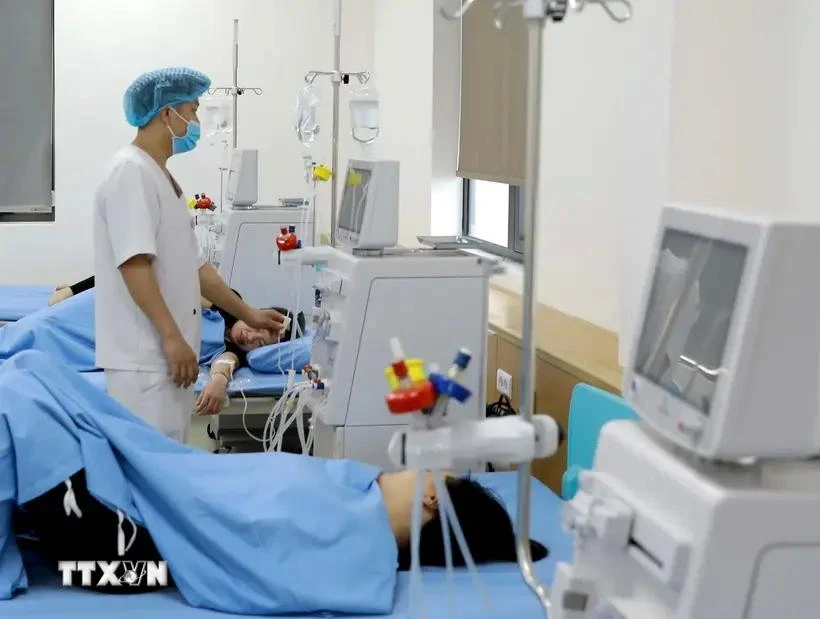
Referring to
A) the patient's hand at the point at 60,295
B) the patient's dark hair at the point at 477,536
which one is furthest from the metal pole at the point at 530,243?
the patient's hand at the point at 60,295

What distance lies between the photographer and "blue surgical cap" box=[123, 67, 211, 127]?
2.75 m

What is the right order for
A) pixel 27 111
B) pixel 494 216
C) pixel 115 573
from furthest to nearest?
1. pixel 27 111
2. pixel 494 216
3. pixel 115 573

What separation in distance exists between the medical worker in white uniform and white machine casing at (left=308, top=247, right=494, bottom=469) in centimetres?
45

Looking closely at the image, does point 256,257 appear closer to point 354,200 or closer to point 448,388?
point 354,200

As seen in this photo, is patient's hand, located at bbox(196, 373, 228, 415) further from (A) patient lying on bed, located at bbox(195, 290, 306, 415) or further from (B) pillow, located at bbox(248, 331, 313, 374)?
(B) pillow, located at bbox(248, 331, 313, 374)

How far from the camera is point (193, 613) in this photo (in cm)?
Answer: 186

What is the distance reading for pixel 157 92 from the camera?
8.99 ft

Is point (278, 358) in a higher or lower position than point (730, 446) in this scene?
lower

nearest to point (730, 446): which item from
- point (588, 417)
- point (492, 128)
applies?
point (588, 417)

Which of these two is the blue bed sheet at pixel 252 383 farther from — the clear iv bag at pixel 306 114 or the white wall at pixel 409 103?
the white wall at pixel 409 103

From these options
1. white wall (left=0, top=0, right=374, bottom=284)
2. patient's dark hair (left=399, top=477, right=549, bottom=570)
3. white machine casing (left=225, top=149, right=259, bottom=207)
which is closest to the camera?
patient's dark hair (left=399, top=477, right=549, bottom=570)

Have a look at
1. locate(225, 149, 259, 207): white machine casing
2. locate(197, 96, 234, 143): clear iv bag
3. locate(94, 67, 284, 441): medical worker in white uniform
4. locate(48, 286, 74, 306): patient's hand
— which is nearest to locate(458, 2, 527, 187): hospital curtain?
locate(225, 149, 259, 207): white machine casing

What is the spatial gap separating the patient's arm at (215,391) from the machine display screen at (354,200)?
3.07 feet

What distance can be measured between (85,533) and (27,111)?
171 inches
